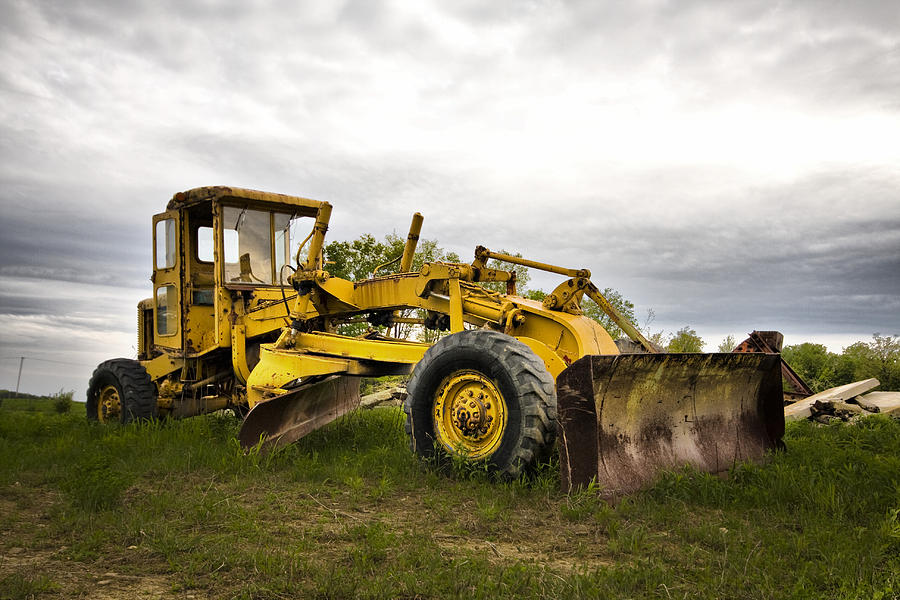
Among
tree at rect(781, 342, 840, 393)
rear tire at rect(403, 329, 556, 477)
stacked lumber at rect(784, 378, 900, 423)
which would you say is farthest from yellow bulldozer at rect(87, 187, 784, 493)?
tree at rect(781, 342, 840, 393)

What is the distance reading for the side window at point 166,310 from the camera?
9.89 m

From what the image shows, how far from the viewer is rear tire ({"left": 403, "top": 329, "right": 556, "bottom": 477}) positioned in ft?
17.8

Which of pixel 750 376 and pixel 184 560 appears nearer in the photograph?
pixel 184 560

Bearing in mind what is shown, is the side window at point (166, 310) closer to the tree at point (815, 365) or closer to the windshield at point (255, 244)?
the windshield at point (255, 244)

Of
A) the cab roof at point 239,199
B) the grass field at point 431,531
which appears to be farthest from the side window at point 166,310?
the grass field at point 431,531

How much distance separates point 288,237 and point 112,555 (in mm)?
6113

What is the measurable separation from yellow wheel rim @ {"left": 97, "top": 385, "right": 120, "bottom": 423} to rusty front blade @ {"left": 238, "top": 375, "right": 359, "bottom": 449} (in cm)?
352

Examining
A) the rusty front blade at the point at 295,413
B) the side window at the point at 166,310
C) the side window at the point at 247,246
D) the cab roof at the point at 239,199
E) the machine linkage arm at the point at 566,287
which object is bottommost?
the rusty front blade at the point at 295,413

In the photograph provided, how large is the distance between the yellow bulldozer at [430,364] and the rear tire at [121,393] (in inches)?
1.0

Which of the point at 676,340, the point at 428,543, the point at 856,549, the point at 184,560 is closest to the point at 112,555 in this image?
the point at 184,560

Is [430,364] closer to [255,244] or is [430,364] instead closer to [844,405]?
[255,244]

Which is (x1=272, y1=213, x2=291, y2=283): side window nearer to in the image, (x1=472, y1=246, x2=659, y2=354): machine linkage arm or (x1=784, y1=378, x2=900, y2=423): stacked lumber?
(x1=472, y1=246, x2=659, y2=354): machine linkage arm

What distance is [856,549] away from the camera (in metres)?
4.11

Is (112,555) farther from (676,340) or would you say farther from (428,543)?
(676,340)
